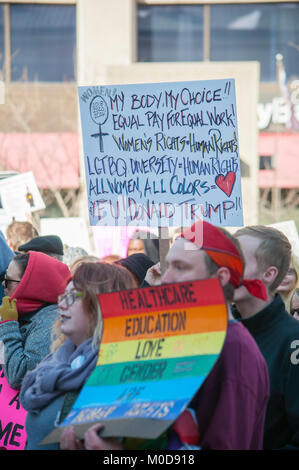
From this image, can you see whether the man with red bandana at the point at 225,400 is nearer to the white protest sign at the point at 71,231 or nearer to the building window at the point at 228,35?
the white protest sign at the point at 71,231

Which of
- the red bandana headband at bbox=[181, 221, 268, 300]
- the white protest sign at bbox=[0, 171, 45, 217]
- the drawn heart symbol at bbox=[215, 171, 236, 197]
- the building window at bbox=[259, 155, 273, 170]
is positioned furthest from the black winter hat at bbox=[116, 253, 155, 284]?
the building window at bbox=[259, 155, 273, 170]

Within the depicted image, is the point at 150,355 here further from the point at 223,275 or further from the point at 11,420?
the point at 11,420

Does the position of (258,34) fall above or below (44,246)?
above

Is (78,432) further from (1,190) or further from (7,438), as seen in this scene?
(1,190)

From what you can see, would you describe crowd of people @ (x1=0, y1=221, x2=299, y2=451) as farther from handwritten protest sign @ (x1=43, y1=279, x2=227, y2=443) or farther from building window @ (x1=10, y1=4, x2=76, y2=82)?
building window @ (x1=10, y1=4, x2=76, y2=82)

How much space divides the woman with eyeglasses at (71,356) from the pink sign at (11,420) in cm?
78

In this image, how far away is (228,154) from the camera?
3.06m

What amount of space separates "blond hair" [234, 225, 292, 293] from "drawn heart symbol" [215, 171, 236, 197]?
1.04ft

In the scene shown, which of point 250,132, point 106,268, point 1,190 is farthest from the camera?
point 250,132

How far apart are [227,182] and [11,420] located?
4.80 feet

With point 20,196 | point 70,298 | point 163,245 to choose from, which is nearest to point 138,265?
point 163,245

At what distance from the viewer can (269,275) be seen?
8.92 feet
